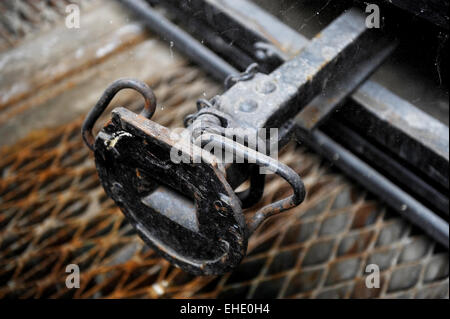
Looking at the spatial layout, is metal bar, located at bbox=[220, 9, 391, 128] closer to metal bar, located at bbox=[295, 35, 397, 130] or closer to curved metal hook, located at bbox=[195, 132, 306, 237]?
metal bar, located at bbox=[295, 35, 397, 130]

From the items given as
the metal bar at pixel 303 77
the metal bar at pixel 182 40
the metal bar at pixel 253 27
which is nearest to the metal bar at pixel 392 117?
the metal bar at pixel 253 27

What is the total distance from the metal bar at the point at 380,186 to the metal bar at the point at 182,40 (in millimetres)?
544

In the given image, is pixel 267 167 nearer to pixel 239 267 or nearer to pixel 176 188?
pixel 176 188

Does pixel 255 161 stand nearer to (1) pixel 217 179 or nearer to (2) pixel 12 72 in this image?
(1) pixel 217 179

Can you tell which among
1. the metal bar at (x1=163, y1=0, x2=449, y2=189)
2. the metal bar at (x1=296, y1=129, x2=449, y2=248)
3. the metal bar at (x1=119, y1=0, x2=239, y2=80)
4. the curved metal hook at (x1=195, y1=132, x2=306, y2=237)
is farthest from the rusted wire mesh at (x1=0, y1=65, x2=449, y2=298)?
the curved metal hook at (x1=195, y1=132, x2=306, y2=237)

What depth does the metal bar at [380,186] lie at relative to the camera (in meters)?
1.82

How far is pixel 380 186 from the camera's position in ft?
6.25

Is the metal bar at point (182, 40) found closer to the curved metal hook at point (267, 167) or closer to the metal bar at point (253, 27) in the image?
the metal bar at point (253, 27)

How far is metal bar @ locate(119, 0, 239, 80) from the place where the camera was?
2.17 m

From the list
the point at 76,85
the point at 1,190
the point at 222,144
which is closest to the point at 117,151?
the point at 222,144

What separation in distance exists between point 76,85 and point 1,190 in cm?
68

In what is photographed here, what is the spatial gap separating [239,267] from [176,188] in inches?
33.0

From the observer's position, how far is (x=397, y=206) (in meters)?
1.89

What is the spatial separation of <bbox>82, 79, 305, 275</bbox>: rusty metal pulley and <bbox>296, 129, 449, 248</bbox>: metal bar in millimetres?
714
